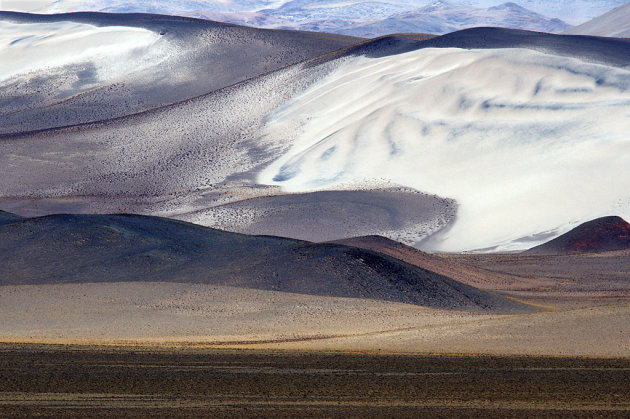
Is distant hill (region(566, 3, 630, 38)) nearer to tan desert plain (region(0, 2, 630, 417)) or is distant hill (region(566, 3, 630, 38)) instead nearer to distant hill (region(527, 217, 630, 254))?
tan desert plain (region(0, 2, 630, 417))

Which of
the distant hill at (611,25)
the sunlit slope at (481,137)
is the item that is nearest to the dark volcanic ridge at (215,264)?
the sunlit slope at (481,137)

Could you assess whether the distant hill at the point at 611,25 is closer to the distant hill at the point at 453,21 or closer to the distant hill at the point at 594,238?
the distant hill at the point at 453,21

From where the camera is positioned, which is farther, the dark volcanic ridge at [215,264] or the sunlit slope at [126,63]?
the sunlit slope at [126,63]

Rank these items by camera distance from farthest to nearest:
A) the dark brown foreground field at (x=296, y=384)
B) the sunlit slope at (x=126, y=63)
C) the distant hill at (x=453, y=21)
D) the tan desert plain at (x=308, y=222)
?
1. the distant hill at (x=453, y=21)
2. the sunlit slope at (x=126, y=63)
3. the tan desert plain at (x=308, y=222)
4. the dark brown foreground field at (x=296, y=384)

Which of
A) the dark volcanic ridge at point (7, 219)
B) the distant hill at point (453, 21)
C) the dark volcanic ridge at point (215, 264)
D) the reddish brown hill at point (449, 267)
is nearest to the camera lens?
the dark volcanic ridge at point (215, 264)

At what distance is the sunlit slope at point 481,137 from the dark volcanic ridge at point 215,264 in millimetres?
12979

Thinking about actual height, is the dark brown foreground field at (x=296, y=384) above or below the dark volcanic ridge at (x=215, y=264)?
above

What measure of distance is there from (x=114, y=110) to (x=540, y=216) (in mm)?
33830

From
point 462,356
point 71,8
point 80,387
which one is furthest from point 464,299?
point 71,8

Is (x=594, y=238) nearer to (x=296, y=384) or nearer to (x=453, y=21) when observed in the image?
(x=296, y=384)

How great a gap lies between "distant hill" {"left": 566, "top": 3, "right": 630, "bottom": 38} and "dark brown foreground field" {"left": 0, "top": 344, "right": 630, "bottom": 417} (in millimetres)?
99122

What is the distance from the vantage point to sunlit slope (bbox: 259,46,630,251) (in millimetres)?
36031

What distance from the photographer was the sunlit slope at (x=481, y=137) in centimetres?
3603

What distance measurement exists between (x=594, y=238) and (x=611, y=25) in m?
91.6
